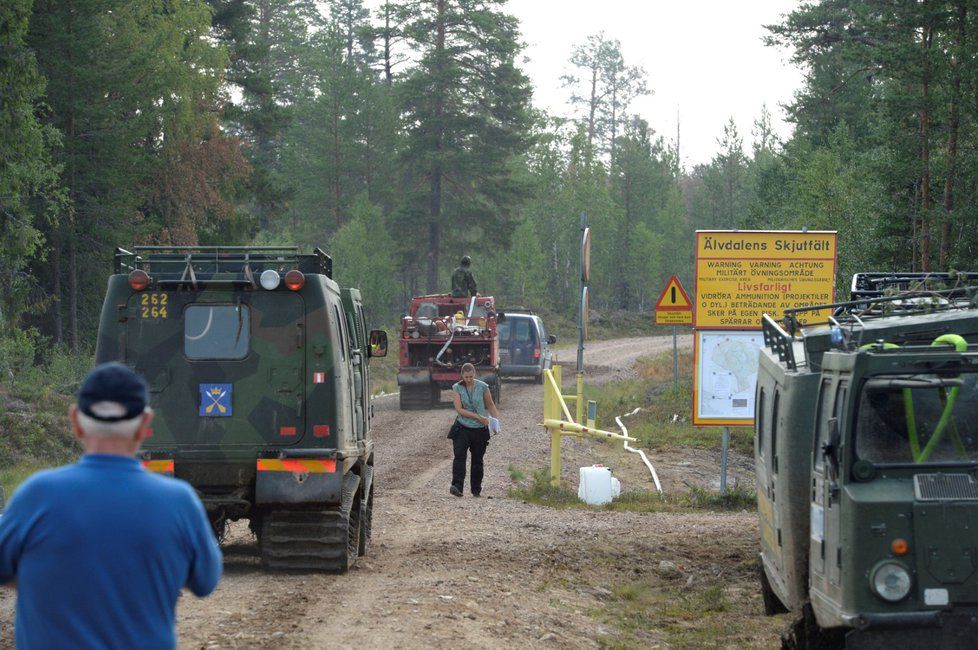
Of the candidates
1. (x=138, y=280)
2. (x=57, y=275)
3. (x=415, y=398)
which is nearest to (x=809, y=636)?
(x=138, y=280)

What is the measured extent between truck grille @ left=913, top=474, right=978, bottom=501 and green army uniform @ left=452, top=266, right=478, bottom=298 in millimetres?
23283

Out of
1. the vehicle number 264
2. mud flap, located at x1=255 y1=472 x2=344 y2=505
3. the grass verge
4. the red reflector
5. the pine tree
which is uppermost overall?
the pine tree

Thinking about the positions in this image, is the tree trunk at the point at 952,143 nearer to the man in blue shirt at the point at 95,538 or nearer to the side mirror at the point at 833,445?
the side mirror at the point at 833,445

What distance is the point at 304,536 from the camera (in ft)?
34.8

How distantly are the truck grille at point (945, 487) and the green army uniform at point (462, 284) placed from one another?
23.3 m

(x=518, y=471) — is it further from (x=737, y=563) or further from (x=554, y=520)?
(x=737, y=563)

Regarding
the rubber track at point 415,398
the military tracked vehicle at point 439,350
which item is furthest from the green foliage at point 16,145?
the rubber track at point 415,398

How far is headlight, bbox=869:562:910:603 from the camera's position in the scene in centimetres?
668

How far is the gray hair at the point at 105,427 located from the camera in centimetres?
389

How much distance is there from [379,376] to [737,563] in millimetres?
28755

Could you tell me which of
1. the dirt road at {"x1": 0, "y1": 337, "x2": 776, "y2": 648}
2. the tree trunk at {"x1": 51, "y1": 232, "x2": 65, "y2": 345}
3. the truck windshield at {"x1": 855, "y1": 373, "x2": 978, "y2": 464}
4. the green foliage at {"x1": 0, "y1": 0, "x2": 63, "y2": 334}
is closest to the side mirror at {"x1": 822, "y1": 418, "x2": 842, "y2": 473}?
the truck windshield at {"x1": 855, "y1": 373, "x2": 978, "y2": 464}

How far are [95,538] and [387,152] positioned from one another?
5866 centimetres

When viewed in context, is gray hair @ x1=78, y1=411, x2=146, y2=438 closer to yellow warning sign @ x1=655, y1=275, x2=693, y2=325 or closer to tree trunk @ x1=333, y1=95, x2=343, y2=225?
yellow warning sign @ x1=655, y1=275, x2=693, y2=325

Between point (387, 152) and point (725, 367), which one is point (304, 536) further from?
point (387, 152)
